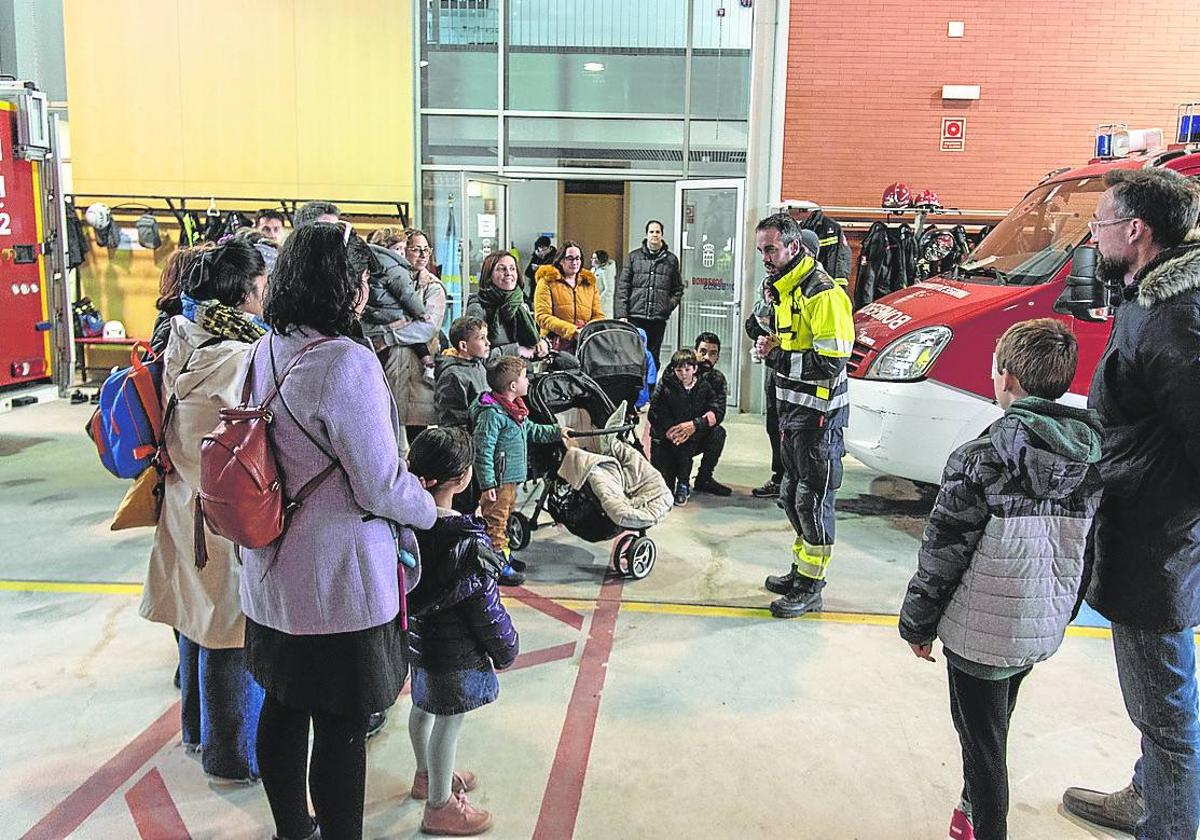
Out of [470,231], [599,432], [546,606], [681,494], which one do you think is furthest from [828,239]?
[470,231]

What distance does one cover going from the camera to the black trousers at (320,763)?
2.44 metres

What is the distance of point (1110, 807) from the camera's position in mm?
3066

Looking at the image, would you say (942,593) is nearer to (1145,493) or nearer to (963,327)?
(1145,493)

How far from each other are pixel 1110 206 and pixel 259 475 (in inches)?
93.0

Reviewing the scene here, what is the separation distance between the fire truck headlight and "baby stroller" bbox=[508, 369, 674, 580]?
5.38ft

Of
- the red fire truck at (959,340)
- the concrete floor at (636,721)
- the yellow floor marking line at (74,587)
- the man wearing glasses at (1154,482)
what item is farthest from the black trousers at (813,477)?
the yellow floor marking line at (74,587)

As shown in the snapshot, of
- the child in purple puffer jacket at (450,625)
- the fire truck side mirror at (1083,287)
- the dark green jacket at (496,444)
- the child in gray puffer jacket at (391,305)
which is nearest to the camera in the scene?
the child in purple puffer jacket at (450,625)

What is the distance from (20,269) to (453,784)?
6.14 metres

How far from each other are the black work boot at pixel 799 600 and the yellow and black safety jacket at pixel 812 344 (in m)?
0.81

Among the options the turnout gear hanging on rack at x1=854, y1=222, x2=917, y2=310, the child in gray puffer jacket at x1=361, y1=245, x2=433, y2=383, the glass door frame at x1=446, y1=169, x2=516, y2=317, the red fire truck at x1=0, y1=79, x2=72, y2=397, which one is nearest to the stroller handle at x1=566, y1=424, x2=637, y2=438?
the child in gray puffer jacket at x1=361, y1=245, x2=433, y2=383

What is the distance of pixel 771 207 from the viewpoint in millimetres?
10367

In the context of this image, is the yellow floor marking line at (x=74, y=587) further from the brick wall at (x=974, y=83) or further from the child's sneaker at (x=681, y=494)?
the brick wall at (x=974, y=83)

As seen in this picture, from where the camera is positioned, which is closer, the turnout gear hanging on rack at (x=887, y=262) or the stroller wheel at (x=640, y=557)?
the stroller wheel at (x=640, y=557)

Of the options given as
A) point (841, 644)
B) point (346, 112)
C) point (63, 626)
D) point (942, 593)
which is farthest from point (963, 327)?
point (346, 112)
